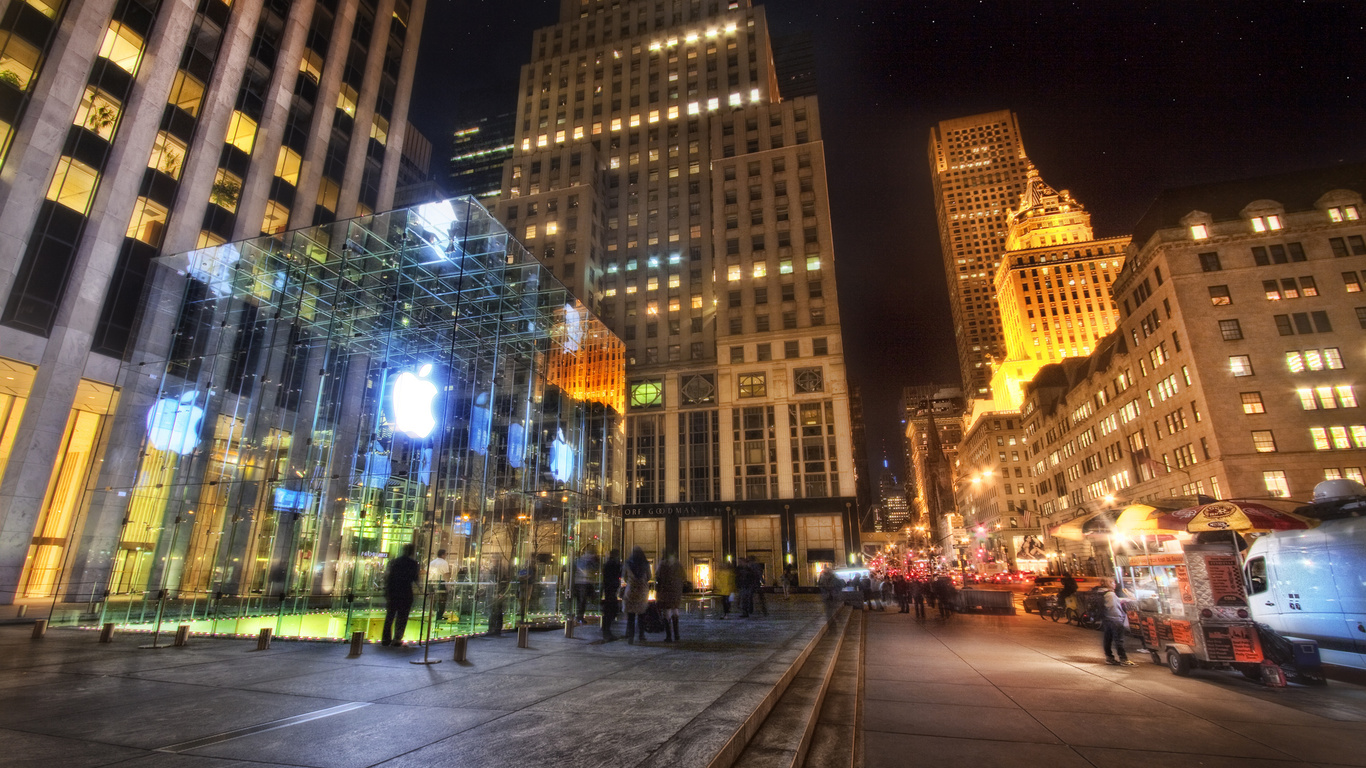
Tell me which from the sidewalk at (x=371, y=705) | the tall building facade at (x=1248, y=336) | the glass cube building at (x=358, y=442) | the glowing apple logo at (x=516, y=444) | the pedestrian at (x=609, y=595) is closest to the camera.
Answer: the sidewalk at (x=371, y=705)

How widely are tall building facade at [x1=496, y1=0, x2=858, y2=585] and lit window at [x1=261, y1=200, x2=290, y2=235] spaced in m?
32.8

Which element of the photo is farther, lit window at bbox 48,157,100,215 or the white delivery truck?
lit window at bbox 48,157,100,215

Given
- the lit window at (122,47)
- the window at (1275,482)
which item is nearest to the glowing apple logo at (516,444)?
the lit window at (122,47)

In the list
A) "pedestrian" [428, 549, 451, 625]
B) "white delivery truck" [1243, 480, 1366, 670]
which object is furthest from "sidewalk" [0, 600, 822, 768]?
"white delivery truck" [1243, 480, 1366, 670]

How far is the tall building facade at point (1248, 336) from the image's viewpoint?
3872 centimetres

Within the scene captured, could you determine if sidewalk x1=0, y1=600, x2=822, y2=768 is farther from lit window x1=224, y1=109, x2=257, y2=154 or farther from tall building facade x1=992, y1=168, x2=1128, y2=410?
tall building facade x1=992, y1=168, x2=1128, y2=410

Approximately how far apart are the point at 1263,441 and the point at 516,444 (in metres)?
51.4

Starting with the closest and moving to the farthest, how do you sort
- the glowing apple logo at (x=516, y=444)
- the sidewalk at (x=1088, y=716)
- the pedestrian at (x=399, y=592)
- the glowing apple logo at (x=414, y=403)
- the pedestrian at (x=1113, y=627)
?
the sidewalk at (x=1088, y=716)
the pedestrian at (x=399, y=592)
the pedestrian at (x=1113, y=627)
the glowing apple logo at (x=516, y=444)
the glowing apple logo at (x=414, y=403)

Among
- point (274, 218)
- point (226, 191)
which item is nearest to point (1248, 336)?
point (274, 218)

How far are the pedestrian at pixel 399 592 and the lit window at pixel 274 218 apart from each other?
81.8 ft

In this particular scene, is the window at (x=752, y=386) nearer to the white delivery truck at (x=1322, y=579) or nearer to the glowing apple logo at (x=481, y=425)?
the glowing apple logo at (x=481, y=425)

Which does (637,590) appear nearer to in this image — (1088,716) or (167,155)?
(1088,716)

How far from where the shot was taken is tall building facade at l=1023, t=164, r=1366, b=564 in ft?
127

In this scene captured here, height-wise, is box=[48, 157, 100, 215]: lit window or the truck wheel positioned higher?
box=[48, 157, 100, 215]: lit window
